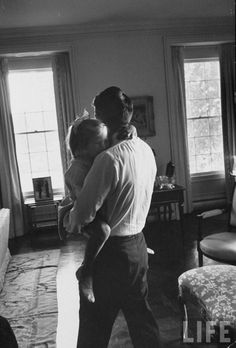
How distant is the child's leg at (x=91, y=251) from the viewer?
132 cm

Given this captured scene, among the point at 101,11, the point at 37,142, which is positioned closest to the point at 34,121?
the point at 37,142

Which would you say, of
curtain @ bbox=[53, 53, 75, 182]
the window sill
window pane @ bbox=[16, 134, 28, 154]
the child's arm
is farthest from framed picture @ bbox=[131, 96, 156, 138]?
the child's arm

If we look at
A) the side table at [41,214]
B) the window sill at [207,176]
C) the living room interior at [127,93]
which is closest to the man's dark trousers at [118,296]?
the living room interior at [127,93]

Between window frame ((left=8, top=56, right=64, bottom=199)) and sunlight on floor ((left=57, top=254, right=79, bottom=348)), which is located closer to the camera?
sunlight on floor ((left=57, top=254, right=79, bottom=348))

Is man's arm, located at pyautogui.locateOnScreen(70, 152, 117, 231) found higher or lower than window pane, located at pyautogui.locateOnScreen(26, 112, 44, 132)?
lower

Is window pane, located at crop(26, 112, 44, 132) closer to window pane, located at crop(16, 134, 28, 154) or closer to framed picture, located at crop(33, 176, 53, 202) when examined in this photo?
window pane, located at crop(16, 134, 28, 154)

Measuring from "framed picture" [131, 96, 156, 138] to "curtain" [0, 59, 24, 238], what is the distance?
6.21 feet

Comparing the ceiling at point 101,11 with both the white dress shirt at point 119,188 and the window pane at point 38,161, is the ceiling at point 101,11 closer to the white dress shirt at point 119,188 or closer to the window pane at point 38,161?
the window pane at point 38,161

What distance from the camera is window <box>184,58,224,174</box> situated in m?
5.96

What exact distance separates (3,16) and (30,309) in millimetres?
3565

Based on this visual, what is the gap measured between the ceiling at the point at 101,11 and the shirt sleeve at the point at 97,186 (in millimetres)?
3570

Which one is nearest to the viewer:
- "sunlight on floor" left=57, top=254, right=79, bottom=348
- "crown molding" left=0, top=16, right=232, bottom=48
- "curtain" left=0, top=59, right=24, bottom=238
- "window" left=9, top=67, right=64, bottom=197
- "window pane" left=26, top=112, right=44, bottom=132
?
A: "sunlight on floor" left=57, top=254, right=79, bottom=348

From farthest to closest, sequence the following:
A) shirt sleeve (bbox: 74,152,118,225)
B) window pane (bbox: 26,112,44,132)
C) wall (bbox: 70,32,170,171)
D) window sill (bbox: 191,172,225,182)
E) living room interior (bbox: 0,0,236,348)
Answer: window sill (bbox: 191,172,225,182) → window pane (bbox: 26,112,44,132) → wall (bbox: 70,32,170,171) → living room interior (bbox: 0,0,236,348) → shirt sleeve (bbox: 74,152,118,225)

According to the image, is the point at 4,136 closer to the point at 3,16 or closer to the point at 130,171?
the point at 3,16
